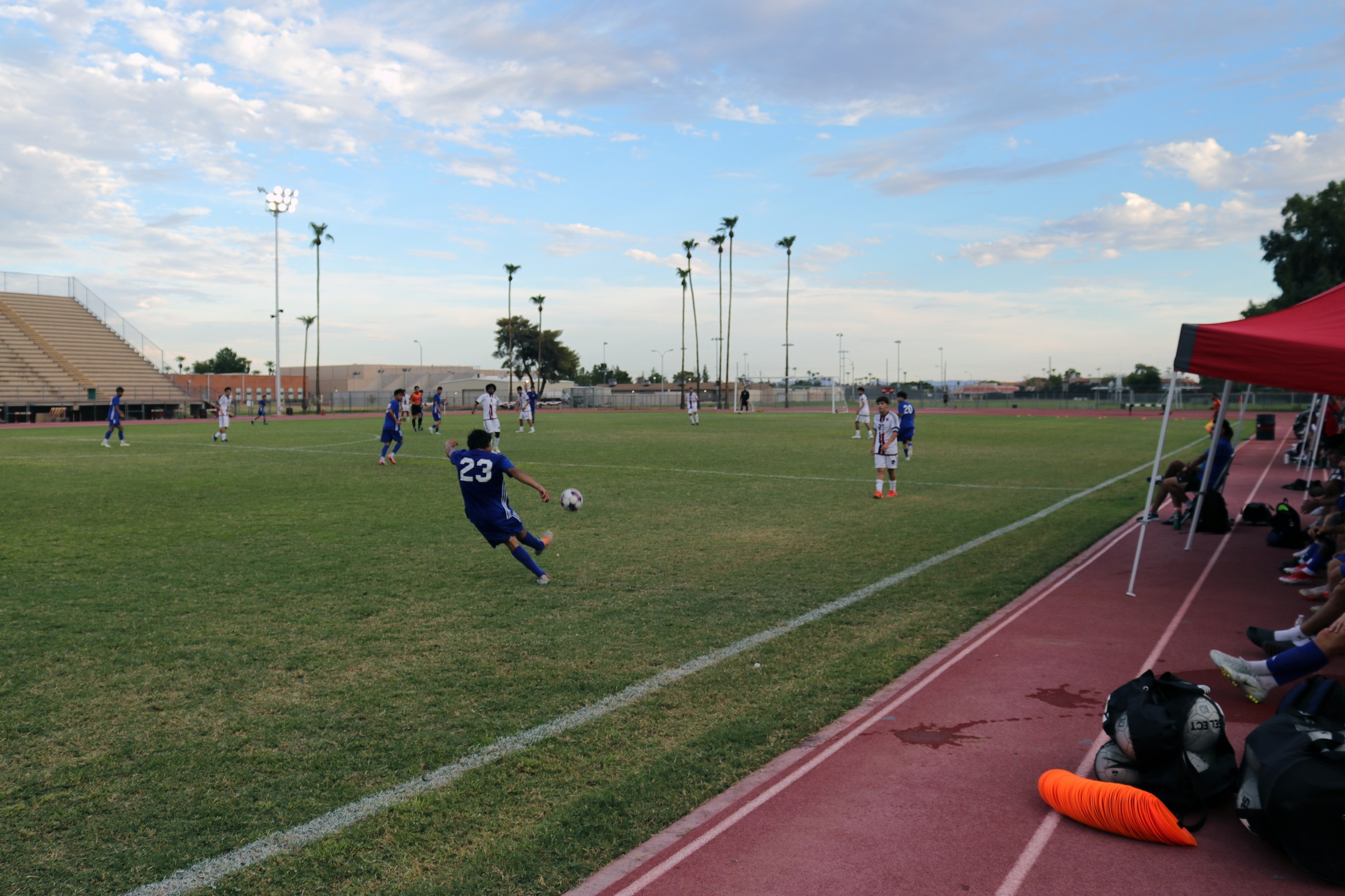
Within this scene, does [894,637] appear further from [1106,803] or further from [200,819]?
[200,819]

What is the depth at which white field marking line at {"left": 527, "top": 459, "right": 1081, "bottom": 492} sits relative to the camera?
1561 centimetres

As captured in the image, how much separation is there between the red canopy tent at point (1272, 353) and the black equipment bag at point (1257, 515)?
14.6ft

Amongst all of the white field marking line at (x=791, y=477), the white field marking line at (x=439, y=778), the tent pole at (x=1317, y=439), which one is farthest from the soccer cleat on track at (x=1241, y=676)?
the tent pole at (x=1317, y=439)

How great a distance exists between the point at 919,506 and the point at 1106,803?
32.2 feet

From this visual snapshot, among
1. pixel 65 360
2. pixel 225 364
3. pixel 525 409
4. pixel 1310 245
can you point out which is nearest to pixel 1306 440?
pixel 525 409

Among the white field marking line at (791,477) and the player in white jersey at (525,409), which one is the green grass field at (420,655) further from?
the player in white jersey at (525,409)

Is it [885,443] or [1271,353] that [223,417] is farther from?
[1271,353]

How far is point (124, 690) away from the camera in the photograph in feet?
17.5

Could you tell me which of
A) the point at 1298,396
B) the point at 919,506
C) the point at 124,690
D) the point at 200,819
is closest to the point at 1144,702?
the point at 200,819

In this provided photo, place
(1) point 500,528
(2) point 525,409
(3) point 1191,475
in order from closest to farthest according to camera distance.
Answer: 1. (1) point 500,528
2. (3) point 1191,475
3. (2) point 525,409

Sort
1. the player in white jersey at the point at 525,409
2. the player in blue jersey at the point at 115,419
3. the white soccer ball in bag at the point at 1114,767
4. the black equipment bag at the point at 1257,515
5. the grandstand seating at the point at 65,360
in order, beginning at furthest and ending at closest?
the grandstand seating at the point at 65,360 < the player in white jersey at the point at 525,409 < the player in blue jersey at the point at 115,419 < the black equipment bag at the point at 1257,515 < the white soccer ball in bag at the point at 1114,767

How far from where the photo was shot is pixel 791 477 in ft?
57.5

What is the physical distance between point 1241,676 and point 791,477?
490 inches

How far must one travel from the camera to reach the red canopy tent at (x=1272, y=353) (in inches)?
261
